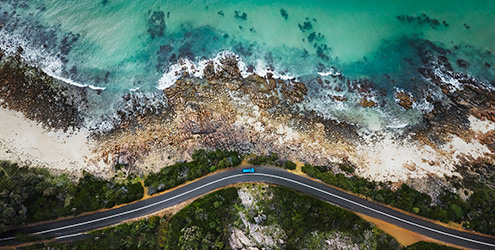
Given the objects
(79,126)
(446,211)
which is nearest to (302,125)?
(446,211)

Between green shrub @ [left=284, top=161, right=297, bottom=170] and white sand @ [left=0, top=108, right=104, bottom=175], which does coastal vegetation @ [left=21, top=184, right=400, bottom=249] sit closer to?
green shrub @ [left=284, top=161, right=297, bottom=170]

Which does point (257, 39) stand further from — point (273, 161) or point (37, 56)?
point (37, 56)

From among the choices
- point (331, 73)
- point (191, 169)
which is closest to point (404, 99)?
point (331, 73)

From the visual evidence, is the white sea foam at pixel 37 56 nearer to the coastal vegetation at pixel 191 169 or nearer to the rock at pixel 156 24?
the rock at pixel 156 24

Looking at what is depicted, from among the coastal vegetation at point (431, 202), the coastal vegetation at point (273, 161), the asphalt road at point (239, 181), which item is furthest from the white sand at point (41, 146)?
the coastal vegetation at point (431, 202)

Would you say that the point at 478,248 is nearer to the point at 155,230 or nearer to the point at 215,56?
the point at 155,230
